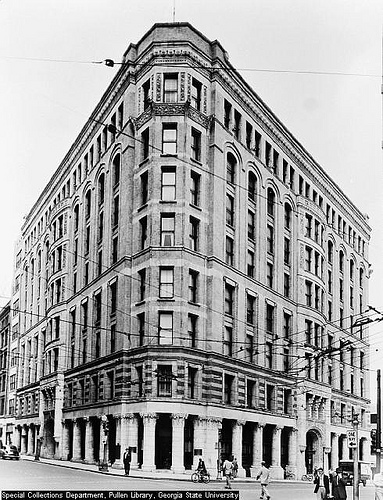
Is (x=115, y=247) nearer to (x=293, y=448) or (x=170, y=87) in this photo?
(x=170, y=87)

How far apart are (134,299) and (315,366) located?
13.1 metres

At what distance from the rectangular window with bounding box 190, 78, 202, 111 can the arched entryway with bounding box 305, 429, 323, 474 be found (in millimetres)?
19755

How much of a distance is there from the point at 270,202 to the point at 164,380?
10207mm

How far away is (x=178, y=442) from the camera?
2975cm

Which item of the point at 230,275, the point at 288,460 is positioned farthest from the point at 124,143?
the point at 288,460

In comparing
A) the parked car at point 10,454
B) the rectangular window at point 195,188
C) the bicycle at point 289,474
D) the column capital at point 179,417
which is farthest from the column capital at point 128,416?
the parked car at point 10,454

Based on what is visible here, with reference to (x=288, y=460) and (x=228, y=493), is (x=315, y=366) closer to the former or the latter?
(x=288, y=460)

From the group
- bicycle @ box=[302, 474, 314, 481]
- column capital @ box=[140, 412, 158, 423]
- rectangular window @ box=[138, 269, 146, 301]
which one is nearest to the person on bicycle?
column capital @ box=[140, 412, 158, 423]

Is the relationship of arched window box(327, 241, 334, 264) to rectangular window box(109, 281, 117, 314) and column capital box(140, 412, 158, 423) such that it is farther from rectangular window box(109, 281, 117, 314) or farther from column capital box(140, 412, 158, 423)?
column capital box(140, 412, 158, 423)

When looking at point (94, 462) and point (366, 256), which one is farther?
point (366, 256)

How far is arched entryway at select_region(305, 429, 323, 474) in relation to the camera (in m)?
42.1

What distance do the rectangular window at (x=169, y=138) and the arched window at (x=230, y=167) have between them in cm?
248

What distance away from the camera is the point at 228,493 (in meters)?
19.3

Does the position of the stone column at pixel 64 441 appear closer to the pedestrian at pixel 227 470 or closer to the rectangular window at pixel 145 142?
the pedestrian at pixel 227 470
